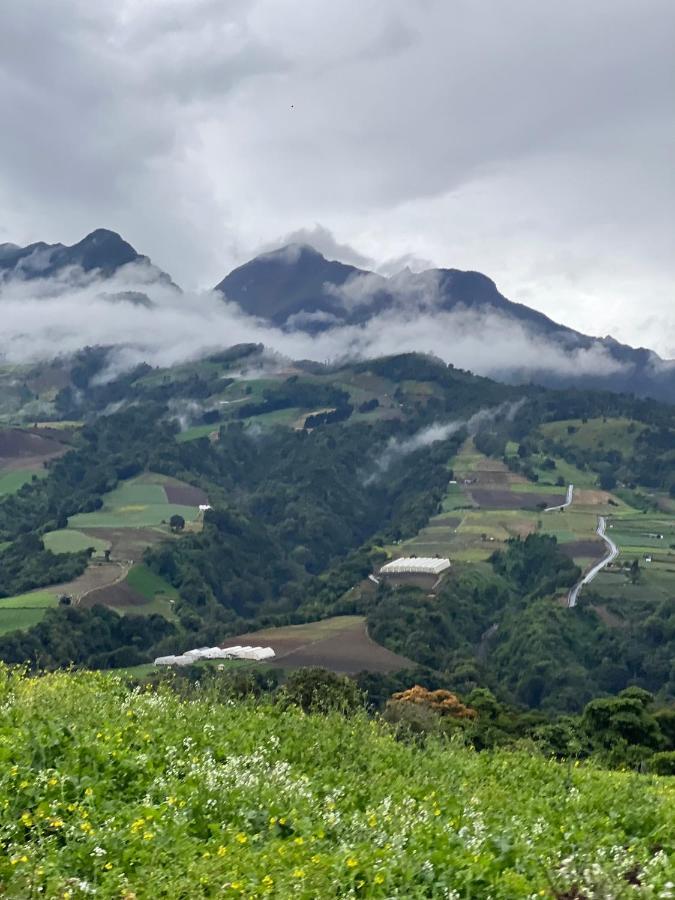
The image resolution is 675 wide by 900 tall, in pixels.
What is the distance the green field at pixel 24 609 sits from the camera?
112 metres

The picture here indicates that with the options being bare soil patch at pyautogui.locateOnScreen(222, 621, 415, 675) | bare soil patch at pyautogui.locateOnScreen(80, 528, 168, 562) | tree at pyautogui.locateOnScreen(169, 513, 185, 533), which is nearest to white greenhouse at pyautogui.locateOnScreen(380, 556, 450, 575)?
bare soil patch at pyautogui.locateOnScreen(222, 621, 415, 675)

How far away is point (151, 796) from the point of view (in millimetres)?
10484

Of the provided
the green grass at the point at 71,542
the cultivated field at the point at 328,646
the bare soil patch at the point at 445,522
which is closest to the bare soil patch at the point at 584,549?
the bare soil patch at the point at 445,522

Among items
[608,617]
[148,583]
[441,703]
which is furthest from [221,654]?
[441,703]

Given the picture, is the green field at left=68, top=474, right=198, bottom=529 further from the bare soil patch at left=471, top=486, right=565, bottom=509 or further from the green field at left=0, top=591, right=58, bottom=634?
the bare soil patch at left=471, top=486, right=565, bottom=509

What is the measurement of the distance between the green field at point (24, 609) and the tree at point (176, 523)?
4125cm

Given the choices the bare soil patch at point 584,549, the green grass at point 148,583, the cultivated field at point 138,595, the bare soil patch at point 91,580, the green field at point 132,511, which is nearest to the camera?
the bare soil patch at point 91,580

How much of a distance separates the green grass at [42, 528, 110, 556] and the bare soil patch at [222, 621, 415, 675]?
42.3 meters

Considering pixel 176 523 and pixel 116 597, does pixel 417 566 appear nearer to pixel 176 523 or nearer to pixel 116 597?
pixel 116 597

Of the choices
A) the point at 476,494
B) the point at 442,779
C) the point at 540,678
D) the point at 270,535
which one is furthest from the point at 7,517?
the point at 442,779

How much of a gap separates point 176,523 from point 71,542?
2218cm

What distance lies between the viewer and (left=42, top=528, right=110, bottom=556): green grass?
146875 mm

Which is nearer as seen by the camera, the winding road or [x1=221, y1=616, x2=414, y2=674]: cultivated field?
[x1=221, y1=616, x2=414, y2=674]: cultivated field

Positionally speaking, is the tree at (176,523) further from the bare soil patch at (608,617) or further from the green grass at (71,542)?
the bare soil patch at (608,617)
